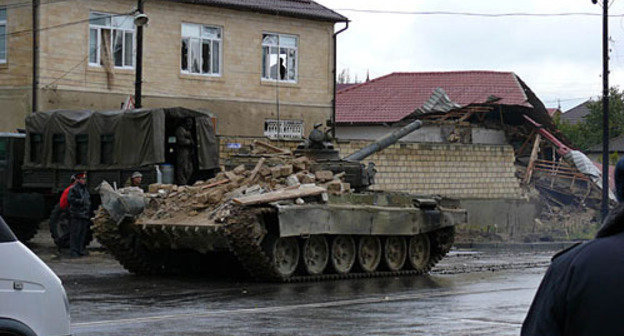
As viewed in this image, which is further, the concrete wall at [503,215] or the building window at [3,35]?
the concrete wall at [503,215]

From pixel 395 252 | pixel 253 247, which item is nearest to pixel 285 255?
pixel 253 247

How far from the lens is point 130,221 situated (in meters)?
17.0

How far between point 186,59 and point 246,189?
1733 centimetres

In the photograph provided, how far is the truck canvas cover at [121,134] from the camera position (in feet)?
71.1

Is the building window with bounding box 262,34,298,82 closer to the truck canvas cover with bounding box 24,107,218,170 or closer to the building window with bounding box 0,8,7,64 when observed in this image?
the building window with bounding box 0,8,7,64

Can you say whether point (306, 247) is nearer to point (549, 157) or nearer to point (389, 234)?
point (389, 234)

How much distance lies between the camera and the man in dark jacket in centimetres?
2061

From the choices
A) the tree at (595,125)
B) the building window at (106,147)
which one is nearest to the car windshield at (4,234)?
the building window at (106,147)

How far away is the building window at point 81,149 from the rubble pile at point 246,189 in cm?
532

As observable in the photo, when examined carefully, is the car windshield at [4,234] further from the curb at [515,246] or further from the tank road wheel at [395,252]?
the curb at [515,246]

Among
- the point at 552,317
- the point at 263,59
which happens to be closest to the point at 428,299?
the point at 552,317

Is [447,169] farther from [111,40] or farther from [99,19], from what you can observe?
[99,19]

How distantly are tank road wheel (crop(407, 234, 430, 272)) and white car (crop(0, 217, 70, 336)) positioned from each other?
500 inches

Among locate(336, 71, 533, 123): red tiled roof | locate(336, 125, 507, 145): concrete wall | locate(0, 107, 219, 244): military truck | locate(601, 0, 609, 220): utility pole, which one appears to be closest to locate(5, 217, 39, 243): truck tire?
locate(0, 107, 219, 244): military truck
